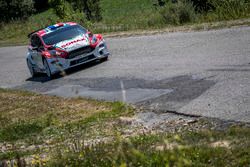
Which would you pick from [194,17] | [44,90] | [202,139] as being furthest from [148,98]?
[194,17]

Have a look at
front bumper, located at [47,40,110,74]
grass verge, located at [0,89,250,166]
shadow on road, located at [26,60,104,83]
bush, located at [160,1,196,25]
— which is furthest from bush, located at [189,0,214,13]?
grass verge, located at [0,89,250,166]

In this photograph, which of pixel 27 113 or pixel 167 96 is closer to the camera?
pixel 167 96

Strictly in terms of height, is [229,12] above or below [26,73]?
above

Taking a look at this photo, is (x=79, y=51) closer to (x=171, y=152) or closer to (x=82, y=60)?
(x=82, y=60)

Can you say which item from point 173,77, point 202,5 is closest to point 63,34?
point 173,77

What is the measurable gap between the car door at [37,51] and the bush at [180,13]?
7.17 metres

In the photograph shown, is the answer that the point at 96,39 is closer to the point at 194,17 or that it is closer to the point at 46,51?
the point at 46,51

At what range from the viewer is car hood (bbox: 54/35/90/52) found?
57.3 feet

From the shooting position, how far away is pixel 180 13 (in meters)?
23.7

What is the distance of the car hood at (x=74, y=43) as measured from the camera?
17.5 metres

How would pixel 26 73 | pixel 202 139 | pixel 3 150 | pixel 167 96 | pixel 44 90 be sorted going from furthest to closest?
pixel 26 73 < pixel 44 90 < pixel 167 96 < pixel 3 150 < pixel 202 139

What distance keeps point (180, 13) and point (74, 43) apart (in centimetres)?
767

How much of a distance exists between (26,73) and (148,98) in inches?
431

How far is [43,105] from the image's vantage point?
13219 millimetres
